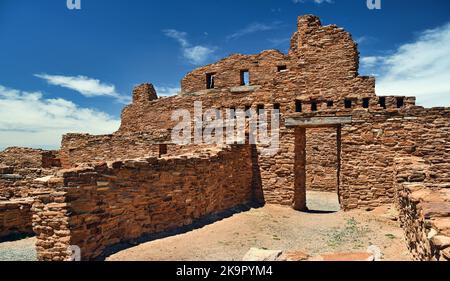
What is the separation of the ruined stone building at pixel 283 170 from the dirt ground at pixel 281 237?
1.77ft

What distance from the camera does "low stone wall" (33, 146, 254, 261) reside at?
6.16m

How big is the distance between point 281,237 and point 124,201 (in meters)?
3.95

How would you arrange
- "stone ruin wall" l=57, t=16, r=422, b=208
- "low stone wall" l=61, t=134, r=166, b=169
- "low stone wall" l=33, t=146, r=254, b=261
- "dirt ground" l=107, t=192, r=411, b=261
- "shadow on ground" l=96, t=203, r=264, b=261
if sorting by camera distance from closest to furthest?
"low stone wall" l=33, t=146, r=254, b=261, "dirt ground" l=107, t=192, r=411, b=261, "shadow on ground" l=96, t=203, r=264, b=261, "stone ruin wall" l=57, t=16, r=422, b=208, "low stone wall" l=61, t=134, r=166, b=169

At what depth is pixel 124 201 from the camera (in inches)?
285

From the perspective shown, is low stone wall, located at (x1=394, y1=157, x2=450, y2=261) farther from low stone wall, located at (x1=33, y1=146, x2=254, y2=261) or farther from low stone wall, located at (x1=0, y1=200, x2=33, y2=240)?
low stone wall, located at (x1=0, y1=200, x2=33, y2=240)

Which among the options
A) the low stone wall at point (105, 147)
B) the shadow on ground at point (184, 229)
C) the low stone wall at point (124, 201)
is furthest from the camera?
the low stone wall at point (105, 147)

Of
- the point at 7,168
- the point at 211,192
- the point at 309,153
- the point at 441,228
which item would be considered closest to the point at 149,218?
the point at 211,192

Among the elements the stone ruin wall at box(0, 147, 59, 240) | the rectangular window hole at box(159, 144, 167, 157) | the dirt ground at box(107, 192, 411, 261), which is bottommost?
the dirt ground at box(107, 192, 411, 261)

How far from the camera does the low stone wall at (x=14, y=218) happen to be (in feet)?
31.2

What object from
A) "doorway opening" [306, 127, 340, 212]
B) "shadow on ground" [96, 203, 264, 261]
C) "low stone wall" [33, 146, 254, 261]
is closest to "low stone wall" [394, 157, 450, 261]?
"shadow on ground" [96, 203, 264, 261]

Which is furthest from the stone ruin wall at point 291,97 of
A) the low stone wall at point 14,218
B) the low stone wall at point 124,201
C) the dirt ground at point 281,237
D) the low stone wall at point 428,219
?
the low stone wall at point 14,218

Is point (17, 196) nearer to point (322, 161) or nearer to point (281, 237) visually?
point (281, 237)

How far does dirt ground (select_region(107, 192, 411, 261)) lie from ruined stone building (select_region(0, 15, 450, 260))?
1.77 ft

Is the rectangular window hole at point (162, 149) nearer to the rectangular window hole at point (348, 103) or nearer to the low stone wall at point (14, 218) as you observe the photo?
the low stone wall at point (14, 218)
